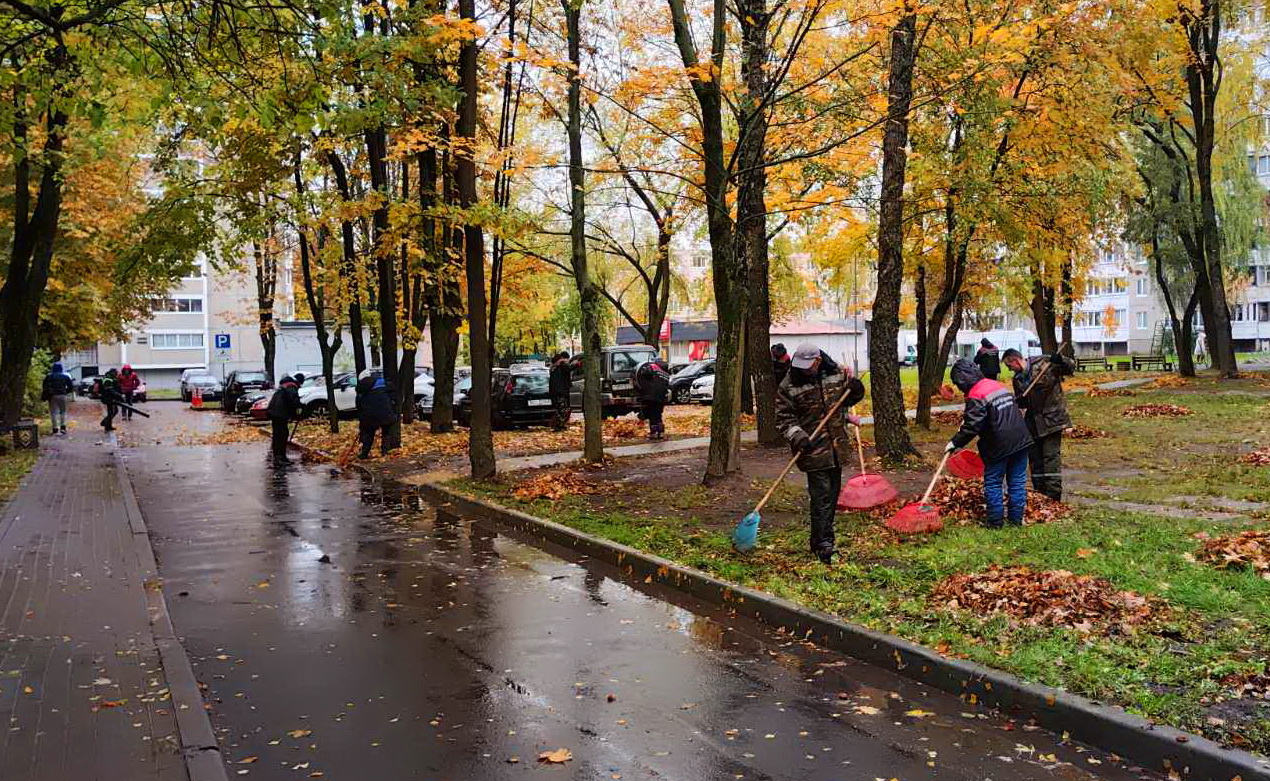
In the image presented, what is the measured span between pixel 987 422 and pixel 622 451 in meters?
9.72

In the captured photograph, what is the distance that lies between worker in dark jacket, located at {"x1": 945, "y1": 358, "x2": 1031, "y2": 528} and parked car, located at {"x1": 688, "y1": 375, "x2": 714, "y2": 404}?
24.1 metres

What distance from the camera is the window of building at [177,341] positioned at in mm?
75188

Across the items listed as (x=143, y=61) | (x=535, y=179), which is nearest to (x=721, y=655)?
(x=143, y=61)

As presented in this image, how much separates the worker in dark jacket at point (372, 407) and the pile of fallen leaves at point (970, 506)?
1173 centimetres

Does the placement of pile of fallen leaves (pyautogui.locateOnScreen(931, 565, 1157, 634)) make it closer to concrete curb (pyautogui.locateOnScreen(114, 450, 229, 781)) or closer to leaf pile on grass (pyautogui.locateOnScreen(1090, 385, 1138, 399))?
concrete curb (pyautogui.locateOnScreen(114, 450, 229, 781))

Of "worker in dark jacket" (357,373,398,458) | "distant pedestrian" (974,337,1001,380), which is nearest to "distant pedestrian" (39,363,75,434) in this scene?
"worker in dark jacket" (357,373,398,458)

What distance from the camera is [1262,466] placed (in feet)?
41.1

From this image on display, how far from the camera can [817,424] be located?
8453mm

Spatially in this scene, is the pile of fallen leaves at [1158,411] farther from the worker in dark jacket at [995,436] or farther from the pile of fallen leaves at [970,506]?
the worker in dark jacket at [995,436]

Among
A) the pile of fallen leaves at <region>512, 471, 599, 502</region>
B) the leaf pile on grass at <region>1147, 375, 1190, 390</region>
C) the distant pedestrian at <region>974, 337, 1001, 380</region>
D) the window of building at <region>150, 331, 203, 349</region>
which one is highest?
the window of building at <region>150, 331, 203, 349</region>

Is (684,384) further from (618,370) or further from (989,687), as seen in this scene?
(989,687)

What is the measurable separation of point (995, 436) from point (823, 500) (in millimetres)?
1827

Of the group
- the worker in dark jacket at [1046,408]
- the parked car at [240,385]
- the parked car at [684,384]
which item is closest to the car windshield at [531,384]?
the parked car at [684,384]

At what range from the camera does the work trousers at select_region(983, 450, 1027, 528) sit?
30.5 feet
